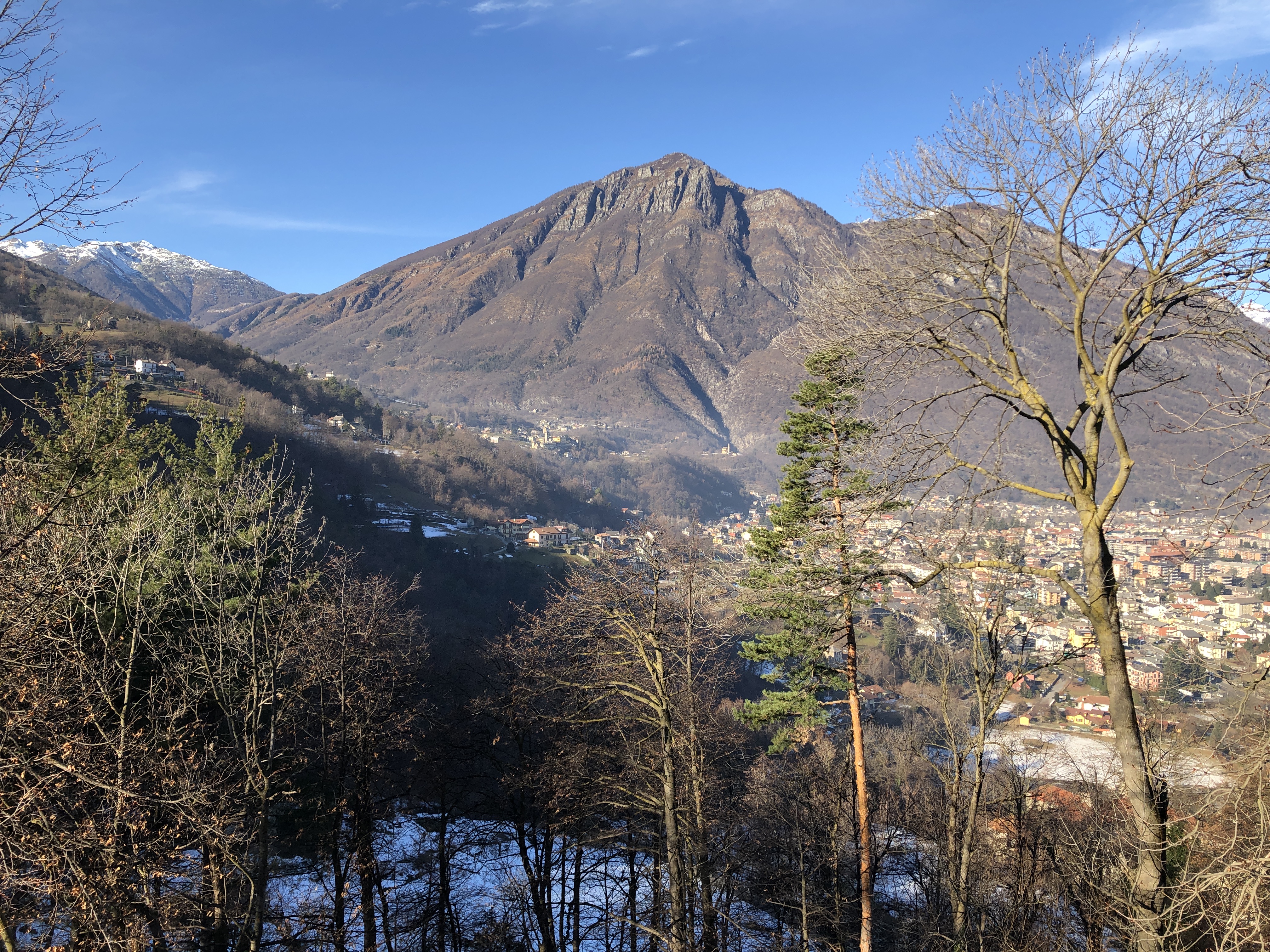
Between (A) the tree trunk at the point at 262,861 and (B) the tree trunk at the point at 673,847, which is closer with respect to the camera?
(B) the tree trunk at the point at 673,847

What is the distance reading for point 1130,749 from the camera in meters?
3.92

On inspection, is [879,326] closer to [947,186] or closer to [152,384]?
[947,186]

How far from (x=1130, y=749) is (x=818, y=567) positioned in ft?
6.66

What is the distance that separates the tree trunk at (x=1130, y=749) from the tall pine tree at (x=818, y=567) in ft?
4.13

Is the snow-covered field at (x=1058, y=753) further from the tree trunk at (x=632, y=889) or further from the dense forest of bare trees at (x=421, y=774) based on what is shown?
the tree trunk at (x=632, y=889)

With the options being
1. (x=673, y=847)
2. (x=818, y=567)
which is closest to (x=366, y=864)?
(x=673, y=847)

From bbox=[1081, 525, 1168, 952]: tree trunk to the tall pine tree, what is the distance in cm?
126

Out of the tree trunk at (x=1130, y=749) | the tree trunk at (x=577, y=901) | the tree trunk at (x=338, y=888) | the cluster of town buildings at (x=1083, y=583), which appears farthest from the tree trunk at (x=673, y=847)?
the tree trunk at (x=338, y=888)

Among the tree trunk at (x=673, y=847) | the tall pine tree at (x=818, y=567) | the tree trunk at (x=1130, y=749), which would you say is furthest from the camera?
the tree trunk at (x=673, y=847)

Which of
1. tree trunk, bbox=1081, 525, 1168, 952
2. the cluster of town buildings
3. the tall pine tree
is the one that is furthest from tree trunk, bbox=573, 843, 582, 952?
tree trunk, bbox=1081, 525, 1168, 952

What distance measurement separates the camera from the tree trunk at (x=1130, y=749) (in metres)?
3.76

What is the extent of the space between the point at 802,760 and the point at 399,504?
6189cm

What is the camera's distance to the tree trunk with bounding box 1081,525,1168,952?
3756 mm

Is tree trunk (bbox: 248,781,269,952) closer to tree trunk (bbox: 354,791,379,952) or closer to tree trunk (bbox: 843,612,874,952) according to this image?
tree trunk (bbox: 354,791,379,952)
